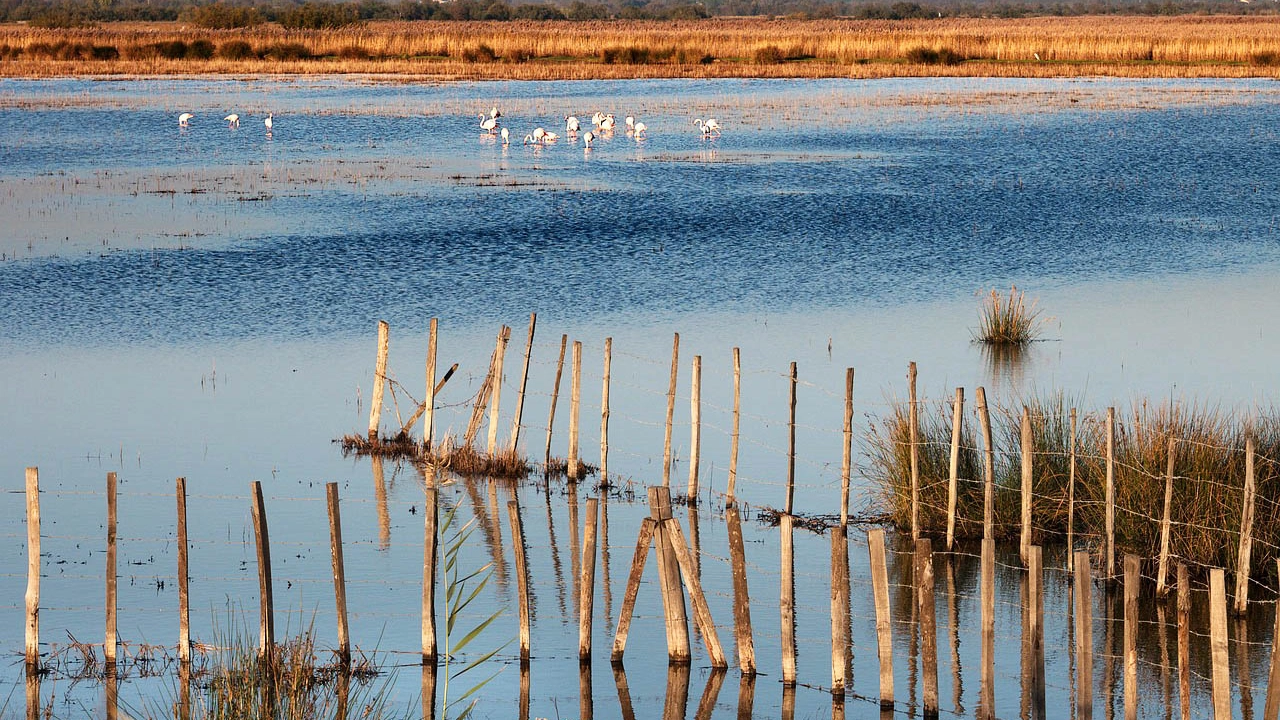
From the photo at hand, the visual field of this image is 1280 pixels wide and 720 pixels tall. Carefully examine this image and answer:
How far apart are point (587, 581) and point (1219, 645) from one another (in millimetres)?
3651

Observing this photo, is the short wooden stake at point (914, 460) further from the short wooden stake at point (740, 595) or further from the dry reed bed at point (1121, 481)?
the short wooden stake at point (740, 595)

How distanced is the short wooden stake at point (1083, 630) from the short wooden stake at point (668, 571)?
2186 millimetres

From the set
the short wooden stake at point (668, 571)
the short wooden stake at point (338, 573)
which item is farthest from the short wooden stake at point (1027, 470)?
the short wooden stake at point (338, 573)

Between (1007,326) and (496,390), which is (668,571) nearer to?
(496,390)

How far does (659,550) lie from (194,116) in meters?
40.1

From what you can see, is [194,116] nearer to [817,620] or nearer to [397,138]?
[397,138]

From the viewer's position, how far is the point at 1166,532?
11.1 m

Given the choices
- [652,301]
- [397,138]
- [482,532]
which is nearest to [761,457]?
[482,532]

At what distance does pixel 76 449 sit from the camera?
54.2 feet

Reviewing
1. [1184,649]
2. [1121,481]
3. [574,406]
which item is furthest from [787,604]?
[574,406]

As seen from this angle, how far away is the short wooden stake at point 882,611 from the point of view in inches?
341

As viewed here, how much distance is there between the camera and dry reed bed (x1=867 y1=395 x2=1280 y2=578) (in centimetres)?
1180

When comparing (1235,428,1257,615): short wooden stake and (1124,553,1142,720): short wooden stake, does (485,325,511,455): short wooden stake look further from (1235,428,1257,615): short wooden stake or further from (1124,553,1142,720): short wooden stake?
(1124,553,1142,720): short wooden stake

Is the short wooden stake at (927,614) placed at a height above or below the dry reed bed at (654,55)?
below
